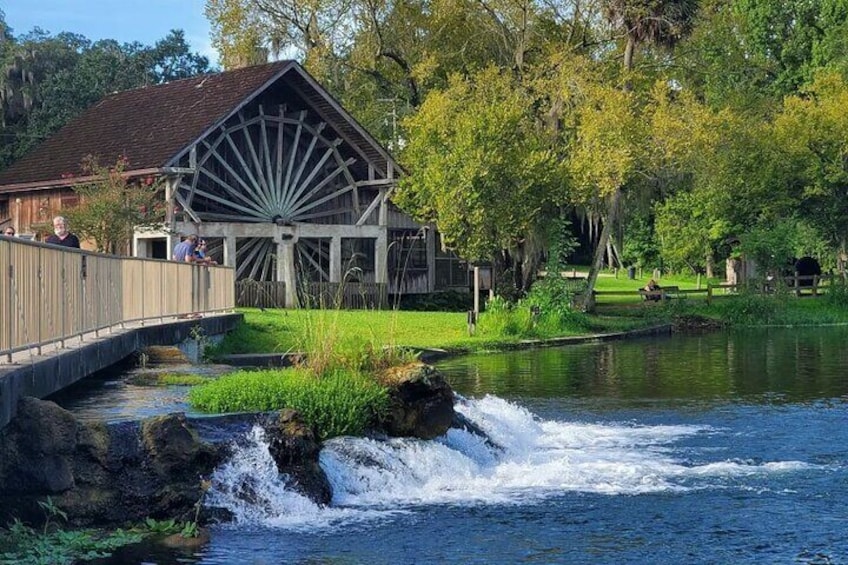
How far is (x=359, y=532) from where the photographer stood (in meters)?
12.0

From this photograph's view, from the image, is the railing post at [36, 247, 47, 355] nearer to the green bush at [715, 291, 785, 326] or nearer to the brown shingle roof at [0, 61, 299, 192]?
the brown shingle roof at [0, 61, 299, 192]

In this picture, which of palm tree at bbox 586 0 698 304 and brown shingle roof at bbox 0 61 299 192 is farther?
palm tree at bbox 586 0 698 304

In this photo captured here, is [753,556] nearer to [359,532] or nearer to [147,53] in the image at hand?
[359,532]

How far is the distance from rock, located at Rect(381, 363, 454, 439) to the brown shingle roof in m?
20.9

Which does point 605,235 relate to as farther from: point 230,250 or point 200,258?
point 200,258

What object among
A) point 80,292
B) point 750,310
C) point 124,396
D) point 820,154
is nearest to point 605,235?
point 750,310

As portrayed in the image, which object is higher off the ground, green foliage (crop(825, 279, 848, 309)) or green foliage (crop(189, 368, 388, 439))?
green foliage (crop(825, 279, 848, 309))

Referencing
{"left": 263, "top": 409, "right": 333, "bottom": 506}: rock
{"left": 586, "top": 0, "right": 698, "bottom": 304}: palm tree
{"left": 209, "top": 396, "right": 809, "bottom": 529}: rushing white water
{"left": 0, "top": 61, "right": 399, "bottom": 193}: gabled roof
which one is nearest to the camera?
{"left": 209, "top": 396, "right": 809, "bottom": 529}: rushing white water

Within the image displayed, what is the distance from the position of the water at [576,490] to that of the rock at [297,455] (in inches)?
6.3

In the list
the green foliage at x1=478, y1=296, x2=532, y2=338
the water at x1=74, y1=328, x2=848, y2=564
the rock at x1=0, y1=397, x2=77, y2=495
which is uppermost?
the green foliage at x1=478, y1=296, x2=532, y2=338

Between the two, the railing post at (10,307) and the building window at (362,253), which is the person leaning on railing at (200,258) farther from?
the building window at (362,253)

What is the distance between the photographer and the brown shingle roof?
119 feet

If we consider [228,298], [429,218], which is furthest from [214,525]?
[429,218]

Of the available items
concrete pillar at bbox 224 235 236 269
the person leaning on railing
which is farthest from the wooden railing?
concrete pillar at bbox 224 235 236 269
